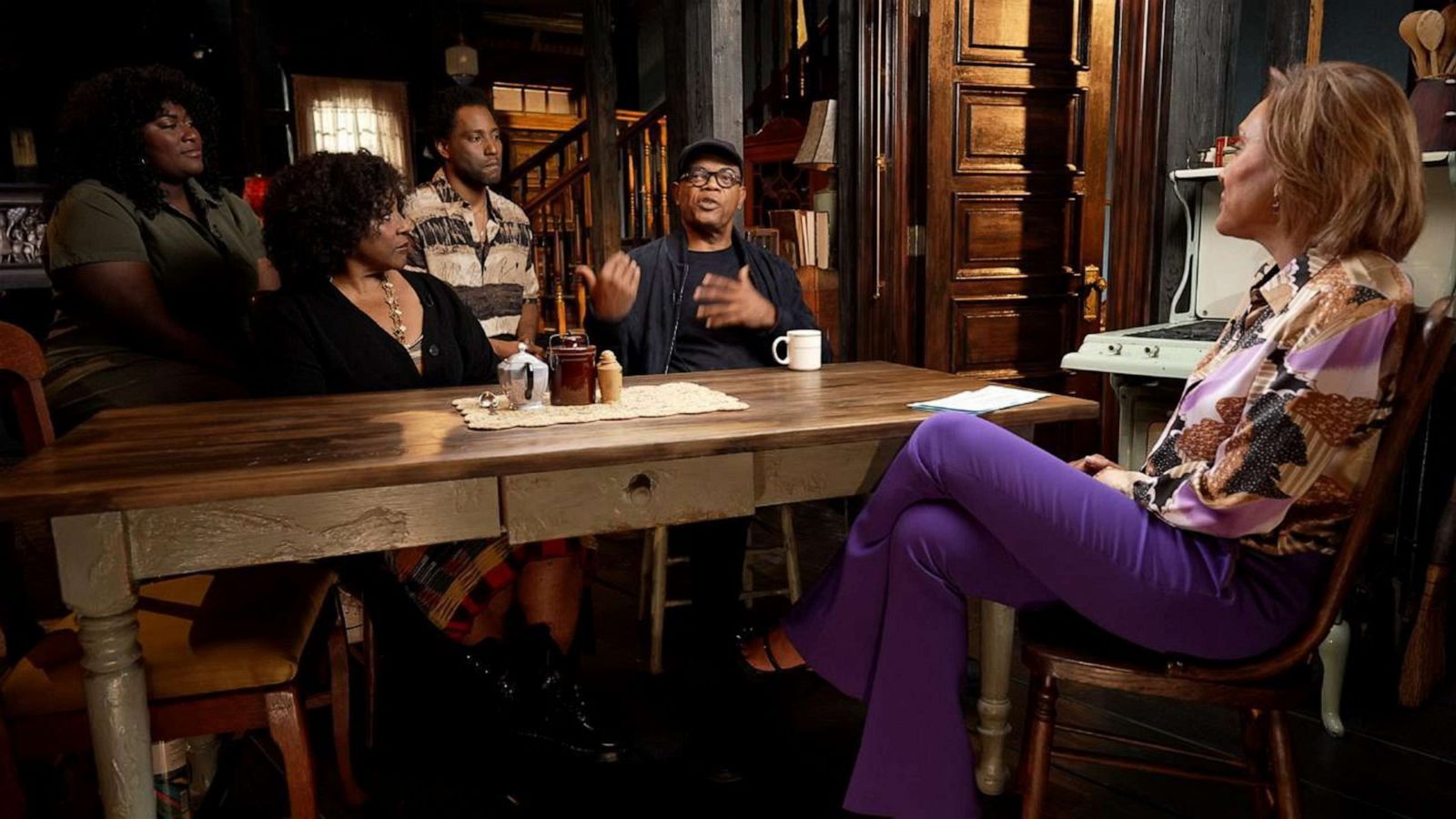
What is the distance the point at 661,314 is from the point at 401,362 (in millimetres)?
752

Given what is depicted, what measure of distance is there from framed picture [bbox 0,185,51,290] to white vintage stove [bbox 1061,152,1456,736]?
561cm

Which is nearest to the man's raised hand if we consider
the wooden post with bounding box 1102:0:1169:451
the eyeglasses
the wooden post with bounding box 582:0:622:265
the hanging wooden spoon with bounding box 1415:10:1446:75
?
the eyeglasses

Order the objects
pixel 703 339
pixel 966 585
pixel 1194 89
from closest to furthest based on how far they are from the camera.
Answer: pixel 966 585 < pixel 703 339 < pixel 1194 89

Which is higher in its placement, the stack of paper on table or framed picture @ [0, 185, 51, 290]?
framed picture @ [0, 185, 51, 290]

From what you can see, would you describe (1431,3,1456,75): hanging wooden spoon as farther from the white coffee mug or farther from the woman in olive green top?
the woman in olive green top

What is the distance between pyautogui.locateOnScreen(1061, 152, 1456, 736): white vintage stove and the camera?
251cm

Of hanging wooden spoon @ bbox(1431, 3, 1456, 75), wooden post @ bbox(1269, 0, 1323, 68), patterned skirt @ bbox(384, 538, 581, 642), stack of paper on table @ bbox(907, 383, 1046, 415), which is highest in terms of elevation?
wooden post @ bbox(1269, 0, 1323, 68)

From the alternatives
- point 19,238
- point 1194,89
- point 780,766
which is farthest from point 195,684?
point 19,238

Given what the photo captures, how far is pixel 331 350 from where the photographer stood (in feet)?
7.49

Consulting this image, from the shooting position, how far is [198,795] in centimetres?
188

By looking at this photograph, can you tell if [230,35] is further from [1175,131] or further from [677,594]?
[1175,131]

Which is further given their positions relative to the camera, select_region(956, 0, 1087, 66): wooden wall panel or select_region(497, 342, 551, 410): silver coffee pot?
select_region(956, 0, 1087, 66): wooden wall panel

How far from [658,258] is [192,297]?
1.39 meters

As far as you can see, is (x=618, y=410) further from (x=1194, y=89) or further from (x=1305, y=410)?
(x=1194, y=89)
